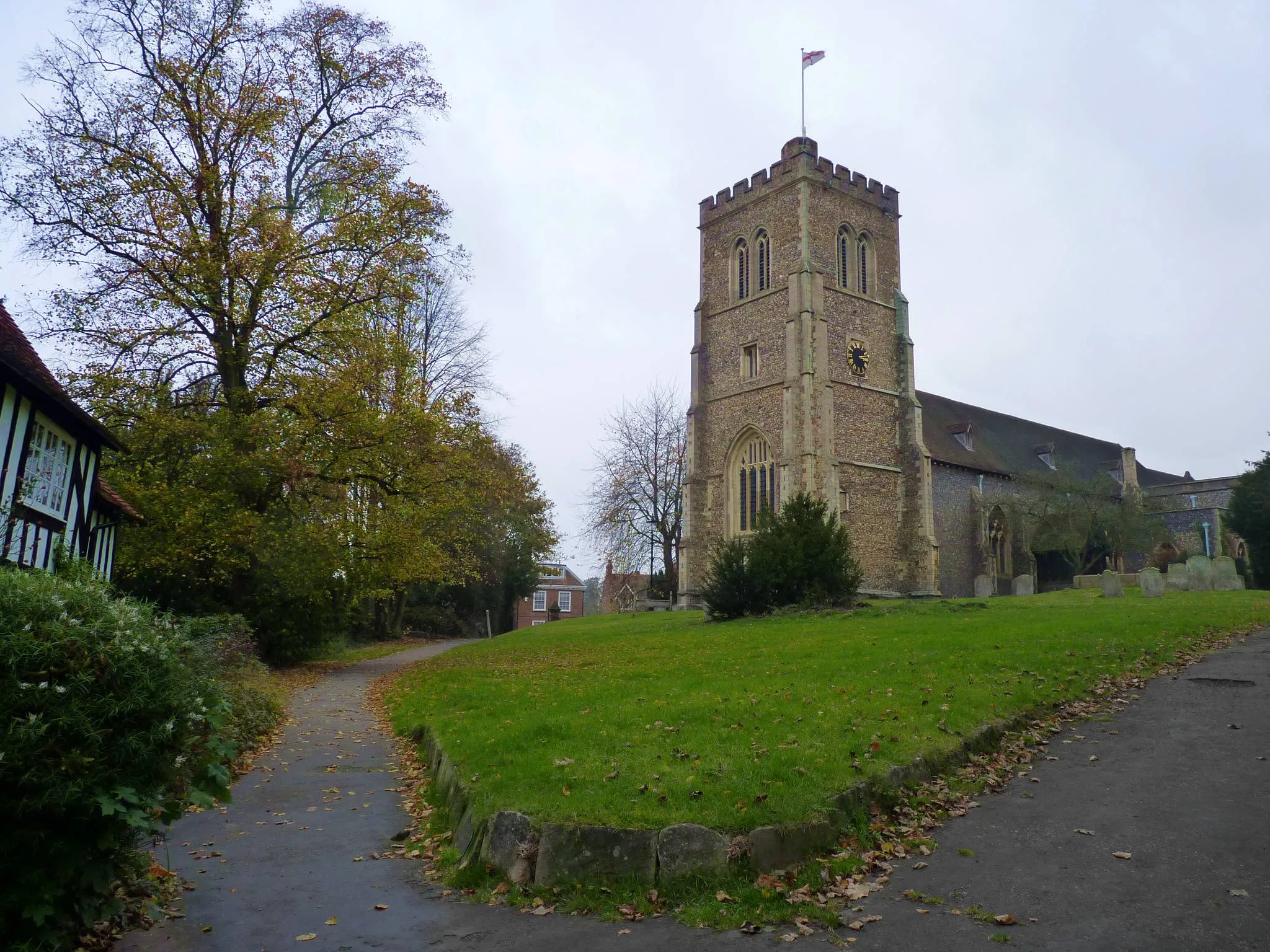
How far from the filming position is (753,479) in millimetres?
34656

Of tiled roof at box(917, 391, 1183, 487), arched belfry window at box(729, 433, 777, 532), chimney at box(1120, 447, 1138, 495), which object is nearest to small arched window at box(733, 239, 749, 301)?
arched belfry window at box(729, 433, 777, 532)

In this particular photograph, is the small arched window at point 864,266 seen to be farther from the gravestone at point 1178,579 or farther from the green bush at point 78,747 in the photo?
the green bush at point 78,747

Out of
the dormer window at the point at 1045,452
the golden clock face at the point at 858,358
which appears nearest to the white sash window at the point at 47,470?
the golden clock face at the point at 858,358

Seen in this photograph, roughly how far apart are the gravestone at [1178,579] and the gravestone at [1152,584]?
6.74 feet

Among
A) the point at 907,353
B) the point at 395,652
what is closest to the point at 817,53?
the point at 907,353

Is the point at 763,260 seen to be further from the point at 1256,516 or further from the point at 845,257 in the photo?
the point at 1256,516

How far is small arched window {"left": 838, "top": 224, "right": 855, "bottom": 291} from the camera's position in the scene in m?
35.5

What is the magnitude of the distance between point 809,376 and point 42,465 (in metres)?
25.1

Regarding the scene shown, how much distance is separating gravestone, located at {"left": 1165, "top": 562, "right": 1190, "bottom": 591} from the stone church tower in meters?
8.88

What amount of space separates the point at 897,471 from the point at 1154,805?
28594 mm

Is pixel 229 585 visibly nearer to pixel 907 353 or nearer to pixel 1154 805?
pixel 1154 805

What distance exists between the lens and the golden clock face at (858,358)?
34438 mm

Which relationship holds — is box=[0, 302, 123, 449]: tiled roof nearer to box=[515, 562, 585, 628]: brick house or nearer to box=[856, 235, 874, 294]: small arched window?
box=[856, 235, 874, 294]: small arched window

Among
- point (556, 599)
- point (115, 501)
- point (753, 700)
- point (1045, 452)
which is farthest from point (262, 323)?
point (556, 599)
